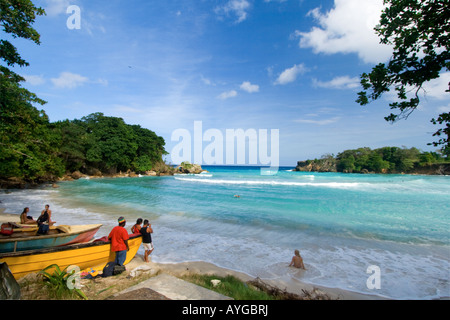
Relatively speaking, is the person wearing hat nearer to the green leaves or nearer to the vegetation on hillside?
the green leaves

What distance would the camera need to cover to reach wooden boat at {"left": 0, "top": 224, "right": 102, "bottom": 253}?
5.27m

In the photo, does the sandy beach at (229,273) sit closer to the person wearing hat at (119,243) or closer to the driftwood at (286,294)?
the driftwood at (286,294)

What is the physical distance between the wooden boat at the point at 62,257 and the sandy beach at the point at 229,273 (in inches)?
34.3

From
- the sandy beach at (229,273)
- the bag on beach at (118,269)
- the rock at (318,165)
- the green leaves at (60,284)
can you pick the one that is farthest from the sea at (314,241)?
the rock at (318,165)

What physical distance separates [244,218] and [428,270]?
30.8 ft

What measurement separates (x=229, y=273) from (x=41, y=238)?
18.2 feet

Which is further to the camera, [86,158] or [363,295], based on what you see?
[86,158]

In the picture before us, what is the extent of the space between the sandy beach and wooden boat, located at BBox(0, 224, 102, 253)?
Result: 1879 millimetres

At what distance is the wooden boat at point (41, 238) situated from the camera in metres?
5.27

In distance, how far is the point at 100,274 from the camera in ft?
18.1
